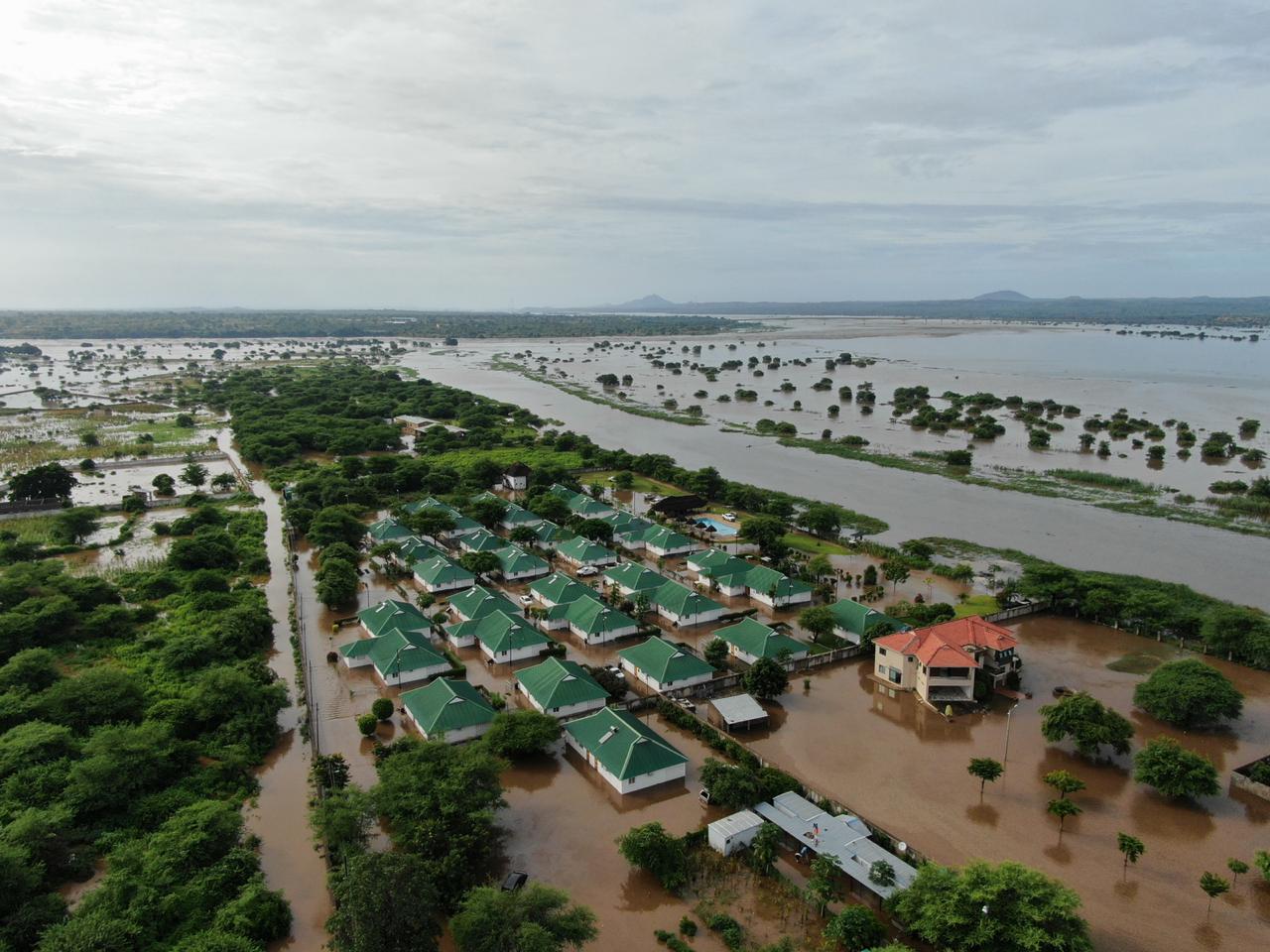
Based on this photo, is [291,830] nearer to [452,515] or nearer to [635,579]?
[635,579]

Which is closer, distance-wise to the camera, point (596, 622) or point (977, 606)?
point (596, 622)

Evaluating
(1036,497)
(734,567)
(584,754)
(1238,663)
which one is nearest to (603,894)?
(584,754)

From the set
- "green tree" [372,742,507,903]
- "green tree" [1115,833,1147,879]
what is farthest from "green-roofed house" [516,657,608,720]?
"green tree" [1115,833,1147,879]

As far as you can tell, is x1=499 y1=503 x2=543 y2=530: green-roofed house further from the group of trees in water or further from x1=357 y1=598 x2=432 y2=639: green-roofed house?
the group of trees in water

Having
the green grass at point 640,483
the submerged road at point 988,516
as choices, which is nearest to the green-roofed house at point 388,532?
the green grass at point 640,483

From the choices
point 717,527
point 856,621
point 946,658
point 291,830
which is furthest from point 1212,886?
point 717,527

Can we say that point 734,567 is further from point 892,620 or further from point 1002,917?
point 1002,917
